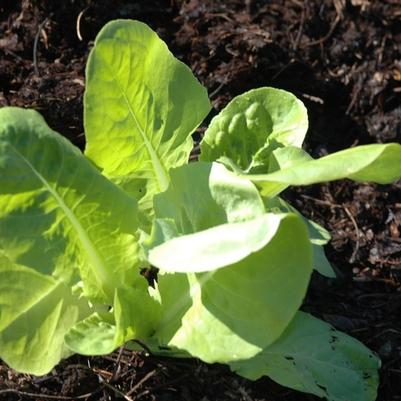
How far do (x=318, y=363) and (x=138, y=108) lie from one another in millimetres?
667

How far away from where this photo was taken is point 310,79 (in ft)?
8.01

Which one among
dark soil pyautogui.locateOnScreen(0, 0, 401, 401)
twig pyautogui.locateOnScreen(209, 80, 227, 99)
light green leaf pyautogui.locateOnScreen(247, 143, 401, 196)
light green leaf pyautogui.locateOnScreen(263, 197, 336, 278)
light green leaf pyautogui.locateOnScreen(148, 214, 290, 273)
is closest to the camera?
light green leaf pyautogui.locateOnScreen(148, 214, 290, 273)

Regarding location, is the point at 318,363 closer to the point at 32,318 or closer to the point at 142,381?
the point at 142,381

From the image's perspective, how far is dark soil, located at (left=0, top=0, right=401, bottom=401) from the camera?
6.53 ft

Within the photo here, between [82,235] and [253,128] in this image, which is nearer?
[82,235]

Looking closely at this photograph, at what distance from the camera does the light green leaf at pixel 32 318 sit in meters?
1.62

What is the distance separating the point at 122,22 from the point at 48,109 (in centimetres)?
70

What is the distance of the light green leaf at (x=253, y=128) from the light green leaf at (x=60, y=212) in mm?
333

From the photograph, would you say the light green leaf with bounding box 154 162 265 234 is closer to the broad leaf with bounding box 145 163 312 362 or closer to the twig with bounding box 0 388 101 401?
the broad leaf with bounding box 145 163 312 362

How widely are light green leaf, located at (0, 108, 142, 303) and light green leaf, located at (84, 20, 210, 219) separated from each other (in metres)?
0.15

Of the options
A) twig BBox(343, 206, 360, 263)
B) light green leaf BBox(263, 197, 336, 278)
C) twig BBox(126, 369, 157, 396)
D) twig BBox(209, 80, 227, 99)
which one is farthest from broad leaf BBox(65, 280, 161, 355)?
twig BBox(209, 80, 227, 99)

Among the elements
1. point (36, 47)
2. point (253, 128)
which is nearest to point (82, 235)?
point (253, 128)

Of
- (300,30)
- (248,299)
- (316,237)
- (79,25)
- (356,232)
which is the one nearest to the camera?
(248,299)

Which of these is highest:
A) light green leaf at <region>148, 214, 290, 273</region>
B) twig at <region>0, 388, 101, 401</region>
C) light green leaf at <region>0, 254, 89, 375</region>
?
light green leaf at <region>148, 214, 290, 273</region>
